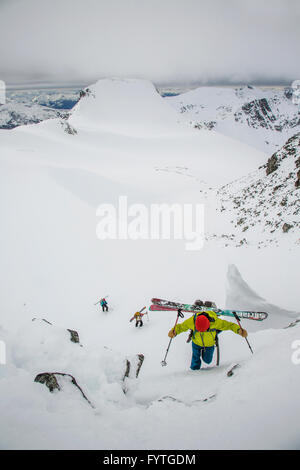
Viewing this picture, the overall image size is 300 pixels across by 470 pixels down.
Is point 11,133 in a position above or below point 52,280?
above

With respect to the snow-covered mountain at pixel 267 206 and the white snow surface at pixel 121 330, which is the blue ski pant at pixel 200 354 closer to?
the white snow surface at pixel 121 330

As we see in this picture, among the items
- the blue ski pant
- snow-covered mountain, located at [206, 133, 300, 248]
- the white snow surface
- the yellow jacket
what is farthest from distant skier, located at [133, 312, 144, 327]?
snow-covered mountain, located at [206, 133, 300, 248]

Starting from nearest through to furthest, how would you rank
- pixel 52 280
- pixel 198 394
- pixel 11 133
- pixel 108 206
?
pixel 198 394, pixel 52 280, pixel 108 206, pixel 11 133

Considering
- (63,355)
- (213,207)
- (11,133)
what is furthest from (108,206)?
(11,133)

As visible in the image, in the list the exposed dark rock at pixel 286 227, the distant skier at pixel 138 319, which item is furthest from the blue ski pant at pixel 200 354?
the exposed dark rock at pixel 286 227

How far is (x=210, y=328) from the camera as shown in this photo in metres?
5.39

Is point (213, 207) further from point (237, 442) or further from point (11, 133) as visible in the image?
point (11, 133)

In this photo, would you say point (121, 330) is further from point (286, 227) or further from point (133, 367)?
point (286, 227)

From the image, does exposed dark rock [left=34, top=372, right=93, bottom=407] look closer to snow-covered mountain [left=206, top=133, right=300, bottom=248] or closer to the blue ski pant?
the blue ski pant

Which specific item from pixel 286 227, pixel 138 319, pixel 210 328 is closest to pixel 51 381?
pixel 210 328

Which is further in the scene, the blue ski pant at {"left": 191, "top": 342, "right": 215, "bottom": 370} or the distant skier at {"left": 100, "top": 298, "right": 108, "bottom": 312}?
the distant skier at {"left": 100, "top": 298, "right": 108, "bottom": 312}

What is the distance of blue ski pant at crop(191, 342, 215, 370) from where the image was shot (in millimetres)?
5680

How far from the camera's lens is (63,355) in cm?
569

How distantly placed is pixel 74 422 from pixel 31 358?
2387 mm
